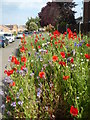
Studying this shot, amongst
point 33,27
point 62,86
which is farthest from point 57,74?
point 33,27

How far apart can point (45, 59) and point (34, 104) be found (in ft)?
5.88

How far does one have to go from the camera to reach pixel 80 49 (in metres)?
5.27

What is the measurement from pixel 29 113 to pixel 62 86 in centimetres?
83

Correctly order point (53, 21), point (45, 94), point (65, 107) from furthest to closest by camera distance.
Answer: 1. point (53, 21)
2. point (45, 94)
3. point (65, 107)

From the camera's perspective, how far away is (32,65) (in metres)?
4.57

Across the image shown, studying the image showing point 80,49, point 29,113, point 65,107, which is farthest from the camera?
point 80,49

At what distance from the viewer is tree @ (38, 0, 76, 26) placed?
2693 centimetres

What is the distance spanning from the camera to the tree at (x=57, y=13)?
2693 centimetres

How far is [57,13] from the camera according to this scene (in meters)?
27.5

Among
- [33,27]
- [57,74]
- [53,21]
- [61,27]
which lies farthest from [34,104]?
[33,27]

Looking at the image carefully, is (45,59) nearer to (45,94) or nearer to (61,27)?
(45,94)

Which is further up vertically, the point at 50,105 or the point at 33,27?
the point at 33,27

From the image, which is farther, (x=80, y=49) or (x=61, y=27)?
(x=61, y=27)

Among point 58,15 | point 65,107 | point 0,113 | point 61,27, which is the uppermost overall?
point 58,15
